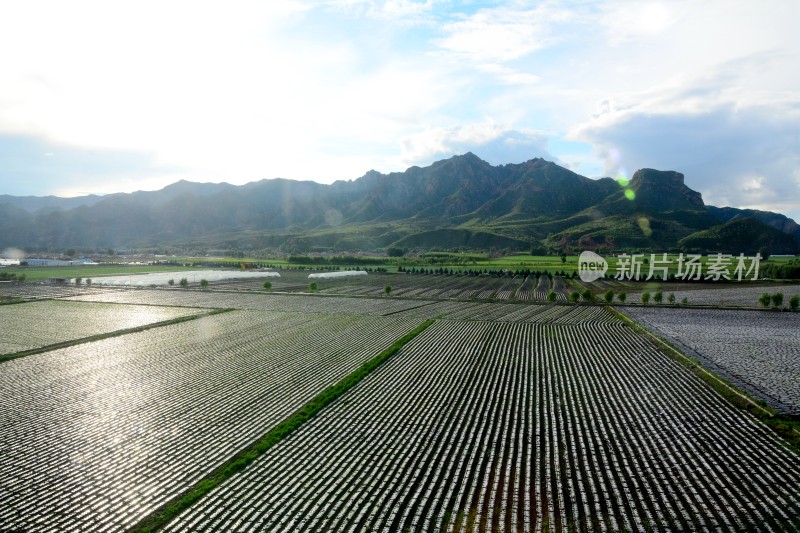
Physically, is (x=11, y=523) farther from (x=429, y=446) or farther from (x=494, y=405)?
(x=494, y=405)

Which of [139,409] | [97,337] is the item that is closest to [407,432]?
[139,409]

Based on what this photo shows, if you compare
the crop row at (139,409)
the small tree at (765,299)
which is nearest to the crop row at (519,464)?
the crop row at (139,409)

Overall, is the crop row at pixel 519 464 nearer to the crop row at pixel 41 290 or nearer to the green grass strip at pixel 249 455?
the green grass strip at pixel 249 455

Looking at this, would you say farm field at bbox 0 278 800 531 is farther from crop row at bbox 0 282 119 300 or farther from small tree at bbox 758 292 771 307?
crop row at bbox 0 282 119 300

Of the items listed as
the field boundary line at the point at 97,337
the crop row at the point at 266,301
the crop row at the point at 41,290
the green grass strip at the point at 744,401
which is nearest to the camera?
the green grass strip at the point at 744,401

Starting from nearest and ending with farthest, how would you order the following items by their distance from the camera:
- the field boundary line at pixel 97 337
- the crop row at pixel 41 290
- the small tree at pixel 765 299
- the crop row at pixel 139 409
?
1. the crop row at pixel 139 409
2. the field boundary line at pixel 97 337
3. the small tree at pixel 765 299
4. the crop row at pixel 41 290

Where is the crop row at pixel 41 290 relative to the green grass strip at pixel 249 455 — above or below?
below

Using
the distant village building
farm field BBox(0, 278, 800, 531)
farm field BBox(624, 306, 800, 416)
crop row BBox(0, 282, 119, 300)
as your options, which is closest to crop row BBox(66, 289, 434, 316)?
crop row BBox(0, 282, 119, 300)
